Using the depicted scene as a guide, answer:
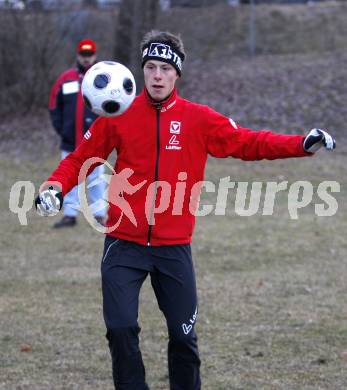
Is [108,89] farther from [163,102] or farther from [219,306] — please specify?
[219,306]

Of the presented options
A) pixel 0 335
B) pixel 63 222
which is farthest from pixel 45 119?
pixel 0 335

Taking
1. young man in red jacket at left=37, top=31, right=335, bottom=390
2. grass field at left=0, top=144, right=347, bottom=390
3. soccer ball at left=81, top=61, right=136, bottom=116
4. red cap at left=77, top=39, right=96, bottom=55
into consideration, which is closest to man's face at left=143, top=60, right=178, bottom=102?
young man in red jacket at left=37, top=31, right=335, bottom=390

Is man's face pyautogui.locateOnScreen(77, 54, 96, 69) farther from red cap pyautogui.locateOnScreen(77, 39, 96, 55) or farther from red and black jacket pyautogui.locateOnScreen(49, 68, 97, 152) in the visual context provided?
red and black jacket pyautogui.locateOnScreen(49, 68, 97, 152)

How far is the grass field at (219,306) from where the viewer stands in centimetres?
648

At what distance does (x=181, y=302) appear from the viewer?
17.3ft

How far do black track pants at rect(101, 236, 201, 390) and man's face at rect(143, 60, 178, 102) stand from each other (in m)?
0.85

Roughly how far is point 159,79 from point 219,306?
3428mm

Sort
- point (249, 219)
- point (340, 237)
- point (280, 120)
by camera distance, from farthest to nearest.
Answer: point (280, 120)
point (249, 219)
point (340, 237)

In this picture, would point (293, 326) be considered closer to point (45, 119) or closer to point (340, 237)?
point (340, 237)

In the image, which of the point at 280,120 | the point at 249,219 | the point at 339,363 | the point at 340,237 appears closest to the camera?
the point at 339,363

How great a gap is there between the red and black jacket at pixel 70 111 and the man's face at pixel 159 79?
5752 mm

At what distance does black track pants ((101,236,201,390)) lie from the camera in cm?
512

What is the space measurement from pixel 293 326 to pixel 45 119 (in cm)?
1303

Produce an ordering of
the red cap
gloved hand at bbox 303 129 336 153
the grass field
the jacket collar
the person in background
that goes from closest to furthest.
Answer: gloved hand at bbox 303 129 336 153 < the jacket collar < the grass field < the red cap < the person in background
